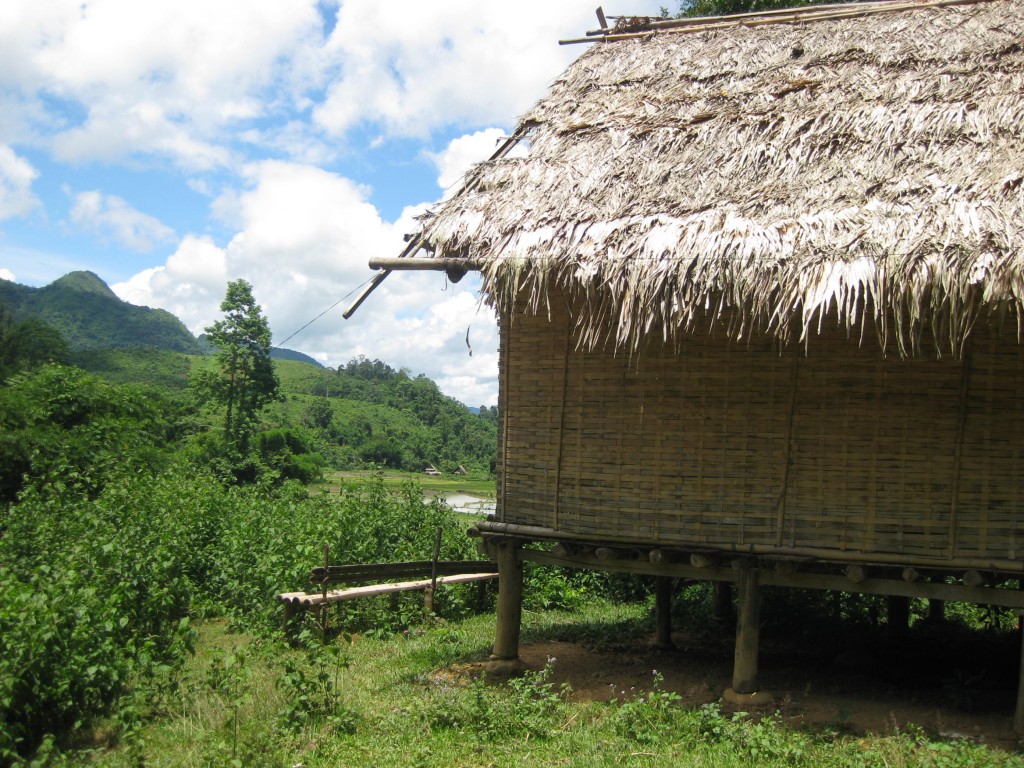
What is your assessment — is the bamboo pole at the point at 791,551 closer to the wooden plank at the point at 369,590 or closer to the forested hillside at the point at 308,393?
the wooden plank at the point at 369,590

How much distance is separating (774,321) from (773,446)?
825mm

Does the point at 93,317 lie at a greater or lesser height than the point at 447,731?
greater

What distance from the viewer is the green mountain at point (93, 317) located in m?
67.9

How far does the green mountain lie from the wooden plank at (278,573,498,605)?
59.1 metres

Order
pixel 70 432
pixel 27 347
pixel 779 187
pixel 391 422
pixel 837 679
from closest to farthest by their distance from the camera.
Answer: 1. pixel 779 187
2. pixel 837 679
3. pixel 70 432
4. pixel 27 347
5. pixel 391 422

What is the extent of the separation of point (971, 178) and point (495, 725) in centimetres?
445

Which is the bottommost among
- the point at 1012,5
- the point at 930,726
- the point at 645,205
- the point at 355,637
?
the point at 355,637

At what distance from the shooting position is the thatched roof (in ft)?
15.9

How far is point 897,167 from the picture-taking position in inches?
221

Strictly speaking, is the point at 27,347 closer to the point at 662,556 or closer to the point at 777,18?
the point at 777,18

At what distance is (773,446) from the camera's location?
5594mm

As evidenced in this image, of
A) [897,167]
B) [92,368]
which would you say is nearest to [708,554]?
[897,167]

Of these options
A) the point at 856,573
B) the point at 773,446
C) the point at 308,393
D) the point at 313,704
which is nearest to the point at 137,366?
the point at 308,393

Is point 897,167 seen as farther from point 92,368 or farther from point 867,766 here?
point 92,368
